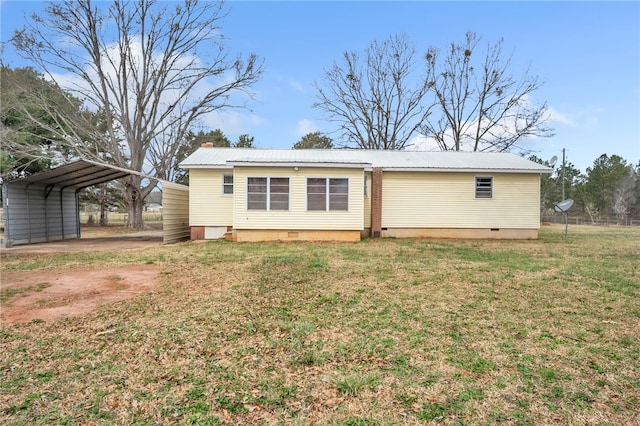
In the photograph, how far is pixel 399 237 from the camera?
14.4 m

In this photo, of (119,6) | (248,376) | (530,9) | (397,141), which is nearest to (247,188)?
(248,376)

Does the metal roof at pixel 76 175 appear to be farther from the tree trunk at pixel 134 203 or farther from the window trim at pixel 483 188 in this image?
the window trim at pixel 483 188

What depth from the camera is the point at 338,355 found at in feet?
11.3

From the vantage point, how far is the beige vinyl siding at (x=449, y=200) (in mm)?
14375

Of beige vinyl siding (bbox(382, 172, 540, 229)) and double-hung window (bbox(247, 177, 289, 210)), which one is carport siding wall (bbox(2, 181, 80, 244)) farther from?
beige vinyl siding (bbox(382, 172, 540, 229))

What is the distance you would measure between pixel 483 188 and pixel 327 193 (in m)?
6.93

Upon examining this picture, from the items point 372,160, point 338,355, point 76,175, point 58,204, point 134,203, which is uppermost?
point 372,160

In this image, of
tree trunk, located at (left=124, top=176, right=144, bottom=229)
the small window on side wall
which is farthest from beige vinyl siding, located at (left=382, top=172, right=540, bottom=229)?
tree trunk, located at (left=124, top=176, right=144, bottom=229)

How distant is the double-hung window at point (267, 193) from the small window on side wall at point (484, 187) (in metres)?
8.15

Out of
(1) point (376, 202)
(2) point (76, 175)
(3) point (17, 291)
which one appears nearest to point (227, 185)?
(2) point (76, 175)

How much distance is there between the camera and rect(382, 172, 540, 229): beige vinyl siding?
14375 millimetres

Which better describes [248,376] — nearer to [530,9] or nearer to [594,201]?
[530,9]

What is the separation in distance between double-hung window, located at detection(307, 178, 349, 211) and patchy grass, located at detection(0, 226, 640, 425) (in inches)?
242

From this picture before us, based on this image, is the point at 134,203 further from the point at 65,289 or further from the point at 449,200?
the point at 449,200
